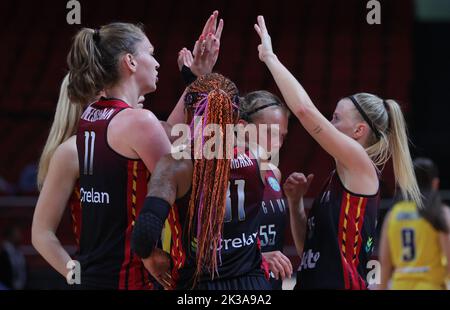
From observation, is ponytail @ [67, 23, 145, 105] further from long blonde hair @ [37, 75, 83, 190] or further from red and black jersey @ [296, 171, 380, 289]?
red and black jersey @ [296, 171, 380, 289]

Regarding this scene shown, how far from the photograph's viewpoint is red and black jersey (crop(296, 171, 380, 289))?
2797 millimetres

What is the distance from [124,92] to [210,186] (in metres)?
0.50

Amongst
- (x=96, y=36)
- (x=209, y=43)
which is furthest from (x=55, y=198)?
(x=209, y=43)

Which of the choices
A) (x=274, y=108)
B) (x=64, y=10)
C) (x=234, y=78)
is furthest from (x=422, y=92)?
(x=274, y=108)

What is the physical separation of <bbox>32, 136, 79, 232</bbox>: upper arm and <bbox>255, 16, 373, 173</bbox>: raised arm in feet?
2.34

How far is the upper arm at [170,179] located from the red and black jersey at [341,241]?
2.20 feet

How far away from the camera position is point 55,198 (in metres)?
2.72

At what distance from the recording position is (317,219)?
9.45ft

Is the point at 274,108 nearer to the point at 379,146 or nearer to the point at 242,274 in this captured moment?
the point at 379,146

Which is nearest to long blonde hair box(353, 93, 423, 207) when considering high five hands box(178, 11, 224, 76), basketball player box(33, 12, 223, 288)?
high five hands box(178, 11, 224, 76)

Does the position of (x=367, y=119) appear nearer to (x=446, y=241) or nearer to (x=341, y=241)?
(x=341, y=241)

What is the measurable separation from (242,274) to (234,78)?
6596 millimetres

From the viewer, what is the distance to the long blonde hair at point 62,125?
9.57 feet

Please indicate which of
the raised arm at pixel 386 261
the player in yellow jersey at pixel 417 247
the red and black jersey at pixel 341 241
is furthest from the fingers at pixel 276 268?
the raised arm at pixel 386 261
